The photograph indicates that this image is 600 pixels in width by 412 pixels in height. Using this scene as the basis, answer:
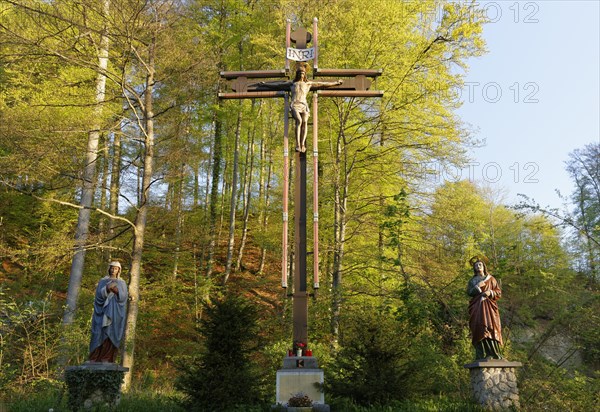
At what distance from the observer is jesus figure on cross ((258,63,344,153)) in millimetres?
8203

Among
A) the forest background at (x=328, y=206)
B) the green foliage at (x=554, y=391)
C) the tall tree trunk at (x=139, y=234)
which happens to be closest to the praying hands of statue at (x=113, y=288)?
the forest background at (x=328, y=206)

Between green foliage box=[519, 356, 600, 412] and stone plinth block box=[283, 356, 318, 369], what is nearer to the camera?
stone plinth block box=[283, 356, 318, 369]

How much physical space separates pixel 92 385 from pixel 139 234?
487cm

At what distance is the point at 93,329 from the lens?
7684 mm

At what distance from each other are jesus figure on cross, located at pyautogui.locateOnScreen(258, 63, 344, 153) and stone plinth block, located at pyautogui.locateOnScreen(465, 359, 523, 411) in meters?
4.15

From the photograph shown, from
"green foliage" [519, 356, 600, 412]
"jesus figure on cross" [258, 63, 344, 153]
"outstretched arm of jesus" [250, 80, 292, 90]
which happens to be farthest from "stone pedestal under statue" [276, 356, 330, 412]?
"outstretched arm of jesus" [250, 80, 292, 90]

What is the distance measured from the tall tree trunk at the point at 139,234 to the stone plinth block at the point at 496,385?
7166 mm

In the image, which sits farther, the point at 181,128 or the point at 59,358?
the point at 181,128

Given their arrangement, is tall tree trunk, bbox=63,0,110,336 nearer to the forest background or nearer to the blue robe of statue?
Result: the forest background

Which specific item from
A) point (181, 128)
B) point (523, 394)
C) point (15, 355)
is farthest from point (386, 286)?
point (15, 355)

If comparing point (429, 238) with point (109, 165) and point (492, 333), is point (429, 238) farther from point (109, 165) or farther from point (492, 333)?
point (109, 165)

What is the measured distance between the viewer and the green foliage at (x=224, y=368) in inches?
271

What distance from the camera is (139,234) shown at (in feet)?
38.7

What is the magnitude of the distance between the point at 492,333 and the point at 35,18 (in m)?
10.9
